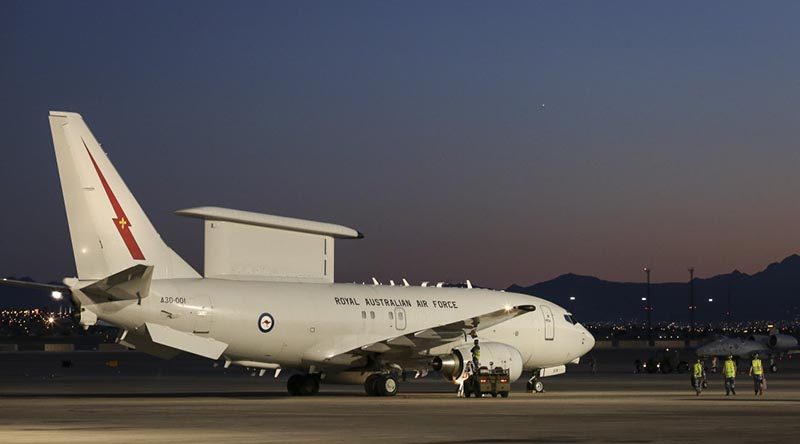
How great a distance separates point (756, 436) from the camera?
27531mm

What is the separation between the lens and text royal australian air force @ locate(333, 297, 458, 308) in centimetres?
4759

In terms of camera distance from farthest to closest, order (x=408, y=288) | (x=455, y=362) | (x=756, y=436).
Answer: (x=408, y=288) < (x=455, y=362) < (x=756, y=436)

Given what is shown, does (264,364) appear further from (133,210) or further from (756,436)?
(756,436)

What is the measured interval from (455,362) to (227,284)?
820 cm

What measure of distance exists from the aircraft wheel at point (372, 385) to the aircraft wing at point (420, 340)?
2.58ft

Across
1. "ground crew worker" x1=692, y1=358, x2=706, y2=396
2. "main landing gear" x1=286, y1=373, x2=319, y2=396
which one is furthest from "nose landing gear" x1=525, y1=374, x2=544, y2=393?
"main landing gear" x1=286, y1=373, x2=319, y2=396

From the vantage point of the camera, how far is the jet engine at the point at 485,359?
47.5 m

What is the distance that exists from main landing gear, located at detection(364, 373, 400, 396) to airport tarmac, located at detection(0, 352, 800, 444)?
0.61m

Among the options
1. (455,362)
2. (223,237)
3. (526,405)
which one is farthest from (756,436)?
(223,237)

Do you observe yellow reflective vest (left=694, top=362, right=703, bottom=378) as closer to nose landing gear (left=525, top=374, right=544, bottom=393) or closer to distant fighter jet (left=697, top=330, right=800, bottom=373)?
nose landing gear (left=525, top=374, right=544, bottom=393)

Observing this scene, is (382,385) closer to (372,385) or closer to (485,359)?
(372,385)

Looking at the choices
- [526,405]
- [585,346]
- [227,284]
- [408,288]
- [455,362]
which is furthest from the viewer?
[585,346]

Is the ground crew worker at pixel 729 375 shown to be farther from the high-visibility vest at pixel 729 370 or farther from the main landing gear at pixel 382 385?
the main landing gear at pixel 382 385

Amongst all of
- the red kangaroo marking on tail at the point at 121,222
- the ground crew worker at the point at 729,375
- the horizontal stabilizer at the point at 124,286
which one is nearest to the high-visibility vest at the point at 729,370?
the ground crew worker at the point at 729,375
